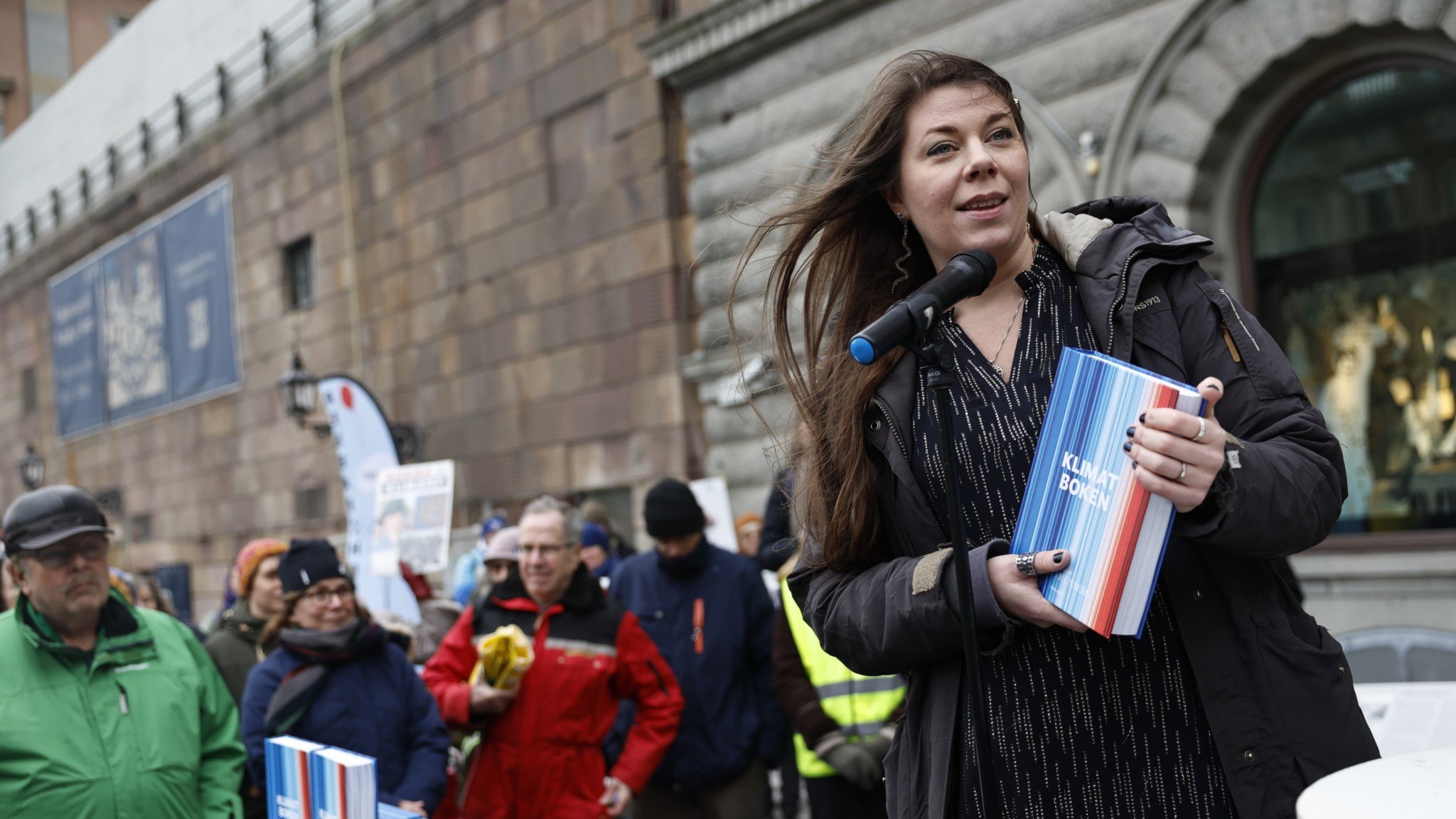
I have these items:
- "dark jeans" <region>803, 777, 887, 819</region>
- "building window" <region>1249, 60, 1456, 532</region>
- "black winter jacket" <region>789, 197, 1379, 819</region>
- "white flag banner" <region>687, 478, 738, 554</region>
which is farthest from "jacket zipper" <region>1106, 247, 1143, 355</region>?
"white flag banner" <region>687, 478, 738, 554</region>

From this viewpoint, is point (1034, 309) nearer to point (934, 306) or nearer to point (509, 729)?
point (934, 306)

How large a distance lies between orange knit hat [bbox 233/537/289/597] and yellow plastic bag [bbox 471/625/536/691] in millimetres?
1370

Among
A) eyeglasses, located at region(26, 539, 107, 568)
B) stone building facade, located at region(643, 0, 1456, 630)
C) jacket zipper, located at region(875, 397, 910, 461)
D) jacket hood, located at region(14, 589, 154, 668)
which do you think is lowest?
jacket hood, located at region(14, 589, 154, 668)

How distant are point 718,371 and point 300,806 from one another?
900 centimetres

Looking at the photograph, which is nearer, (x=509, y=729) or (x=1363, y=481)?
(x=509, y=729)

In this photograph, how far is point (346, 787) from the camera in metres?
3.18

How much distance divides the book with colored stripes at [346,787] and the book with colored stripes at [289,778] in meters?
0.09

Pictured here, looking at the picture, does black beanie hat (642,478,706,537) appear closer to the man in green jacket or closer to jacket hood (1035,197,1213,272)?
the man in green jacket

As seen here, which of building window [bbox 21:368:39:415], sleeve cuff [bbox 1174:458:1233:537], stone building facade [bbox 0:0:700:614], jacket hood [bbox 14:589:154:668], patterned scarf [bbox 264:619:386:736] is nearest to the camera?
sleeve cuff [bbox 1174:458:1233:537]

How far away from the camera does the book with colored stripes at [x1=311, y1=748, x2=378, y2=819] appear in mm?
3164

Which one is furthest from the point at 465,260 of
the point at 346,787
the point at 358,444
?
the point at 346,787

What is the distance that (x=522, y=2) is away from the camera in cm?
1463

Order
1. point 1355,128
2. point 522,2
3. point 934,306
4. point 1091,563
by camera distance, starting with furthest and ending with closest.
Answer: point 522,2, point 1355,128, point 934,306, point 1091,563

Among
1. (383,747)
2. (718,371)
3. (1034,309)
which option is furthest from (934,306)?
(718,371)
